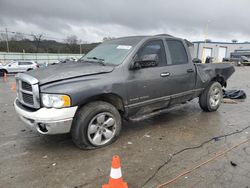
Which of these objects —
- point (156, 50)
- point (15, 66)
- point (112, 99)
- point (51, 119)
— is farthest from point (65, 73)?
point (15, 66)

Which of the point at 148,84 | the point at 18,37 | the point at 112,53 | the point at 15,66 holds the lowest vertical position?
the point at 15,66

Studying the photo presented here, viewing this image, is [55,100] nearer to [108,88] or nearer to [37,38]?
[108,88]

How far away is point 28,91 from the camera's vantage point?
3369mm

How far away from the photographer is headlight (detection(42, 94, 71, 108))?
3123mm

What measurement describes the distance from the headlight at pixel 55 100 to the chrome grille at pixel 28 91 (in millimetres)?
134

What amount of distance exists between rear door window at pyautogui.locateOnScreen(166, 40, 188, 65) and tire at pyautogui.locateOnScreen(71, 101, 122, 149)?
6.22ft

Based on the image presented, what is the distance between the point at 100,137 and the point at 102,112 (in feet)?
1.42

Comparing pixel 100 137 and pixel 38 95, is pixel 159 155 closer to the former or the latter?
pixel 100 137

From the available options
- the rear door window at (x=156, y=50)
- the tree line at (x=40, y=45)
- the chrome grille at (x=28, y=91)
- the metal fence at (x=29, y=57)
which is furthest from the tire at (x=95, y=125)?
the tree line at (x=40, y=45)

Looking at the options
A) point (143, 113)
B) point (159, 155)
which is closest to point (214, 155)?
point (159, 155)

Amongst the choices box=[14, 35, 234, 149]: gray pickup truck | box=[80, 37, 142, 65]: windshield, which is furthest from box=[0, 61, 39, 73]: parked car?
box=[14, 35, 234, 149]: gray pickup truck

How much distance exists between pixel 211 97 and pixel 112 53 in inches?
124

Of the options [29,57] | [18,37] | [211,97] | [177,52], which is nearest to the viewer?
[177,52]

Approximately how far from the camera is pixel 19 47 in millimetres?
47000
